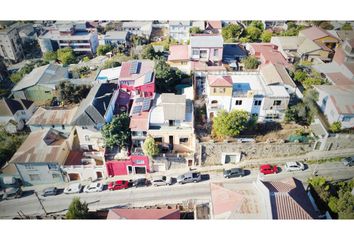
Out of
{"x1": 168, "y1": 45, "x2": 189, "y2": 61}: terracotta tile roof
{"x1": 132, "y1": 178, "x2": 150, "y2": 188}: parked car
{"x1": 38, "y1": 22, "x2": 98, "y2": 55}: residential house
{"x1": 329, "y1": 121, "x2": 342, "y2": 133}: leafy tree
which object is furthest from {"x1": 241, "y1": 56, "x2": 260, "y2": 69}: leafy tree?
{"x1": 38, "y1": 22, "x2": 98, "y2": 55}: residential house

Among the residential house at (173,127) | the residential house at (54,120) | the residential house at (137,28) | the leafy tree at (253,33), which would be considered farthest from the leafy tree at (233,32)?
the residential house at (54,120)

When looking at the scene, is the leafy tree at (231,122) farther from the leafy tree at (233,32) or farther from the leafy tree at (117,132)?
the leafy tree at (233,32)

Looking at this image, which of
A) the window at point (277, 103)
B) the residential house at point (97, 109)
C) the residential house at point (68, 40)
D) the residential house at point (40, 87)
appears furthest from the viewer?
the residential house at point (68, 40)

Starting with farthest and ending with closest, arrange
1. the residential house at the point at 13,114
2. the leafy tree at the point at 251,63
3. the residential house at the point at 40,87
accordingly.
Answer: the leafy tree at the point at 251,63
the residential house at the point at 40,87
the residential house at the point at 13,114

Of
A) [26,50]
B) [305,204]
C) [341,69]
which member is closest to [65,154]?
[305,204]

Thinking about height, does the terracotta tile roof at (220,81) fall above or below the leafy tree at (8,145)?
above

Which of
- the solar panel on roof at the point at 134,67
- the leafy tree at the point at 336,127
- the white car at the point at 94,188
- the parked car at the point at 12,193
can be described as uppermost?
the solar panel on roof at the point at 134,67

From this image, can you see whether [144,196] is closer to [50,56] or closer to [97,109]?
[97,109]

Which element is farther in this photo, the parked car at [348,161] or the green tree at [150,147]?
the parked car at [348,161]
